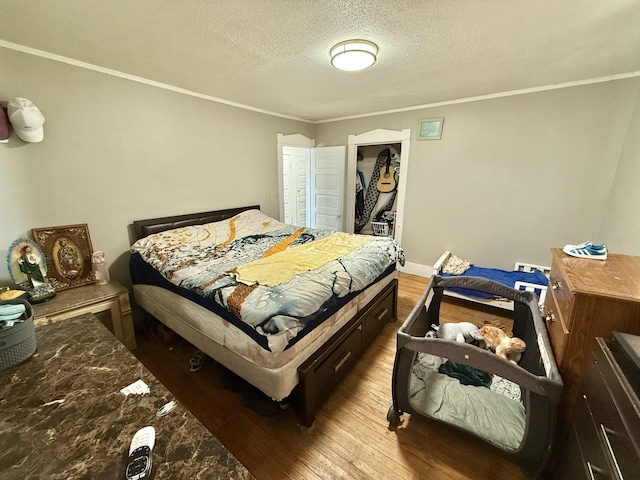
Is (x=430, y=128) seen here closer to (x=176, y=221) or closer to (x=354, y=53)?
(x=354, y=53)

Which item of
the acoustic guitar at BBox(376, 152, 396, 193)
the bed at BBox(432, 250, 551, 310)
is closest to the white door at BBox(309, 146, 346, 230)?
the acoustic guitar at BBox(376, 152, 396, 193)

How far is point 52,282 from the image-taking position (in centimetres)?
196

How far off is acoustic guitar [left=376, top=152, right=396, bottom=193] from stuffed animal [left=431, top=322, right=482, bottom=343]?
10.3 ft

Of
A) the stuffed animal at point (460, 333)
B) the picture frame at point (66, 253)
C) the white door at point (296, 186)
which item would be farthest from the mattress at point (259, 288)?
the white door at point (296, 186)

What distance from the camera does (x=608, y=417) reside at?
30.0 inches

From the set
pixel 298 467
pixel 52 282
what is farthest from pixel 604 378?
pixel 52 282

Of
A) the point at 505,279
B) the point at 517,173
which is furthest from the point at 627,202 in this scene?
the point at 505,279

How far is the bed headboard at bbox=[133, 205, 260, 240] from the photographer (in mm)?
2439

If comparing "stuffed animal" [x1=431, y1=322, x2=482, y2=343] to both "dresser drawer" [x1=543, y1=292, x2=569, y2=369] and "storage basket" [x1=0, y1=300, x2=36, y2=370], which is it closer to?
"dresser drawer" [x1=543, y1=292, x2=569, y2=369]

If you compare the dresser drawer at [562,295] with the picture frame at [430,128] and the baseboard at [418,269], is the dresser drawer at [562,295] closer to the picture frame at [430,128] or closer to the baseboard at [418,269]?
the baseboard at [418,269]

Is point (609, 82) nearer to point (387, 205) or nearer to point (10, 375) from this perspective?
point (387, 205)

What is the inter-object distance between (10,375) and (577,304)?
7.29ft

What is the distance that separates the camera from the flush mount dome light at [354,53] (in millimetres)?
1684

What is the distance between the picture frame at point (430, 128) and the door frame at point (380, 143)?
A: 16 centimetres
